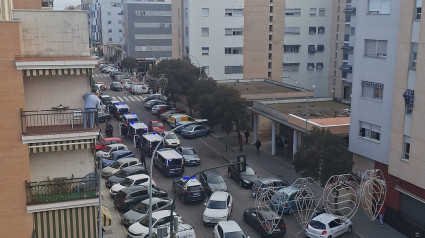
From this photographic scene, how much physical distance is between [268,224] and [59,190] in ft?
39.1

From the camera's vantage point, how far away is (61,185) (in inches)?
666

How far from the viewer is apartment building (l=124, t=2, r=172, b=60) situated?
102 meters

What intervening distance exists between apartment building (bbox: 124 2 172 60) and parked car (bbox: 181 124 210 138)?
57.1 meters

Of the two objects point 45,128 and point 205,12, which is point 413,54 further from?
point 205,12

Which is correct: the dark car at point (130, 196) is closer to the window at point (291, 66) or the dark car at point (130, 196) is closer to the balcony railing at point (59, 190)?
the balcony railing at point (59, 190)

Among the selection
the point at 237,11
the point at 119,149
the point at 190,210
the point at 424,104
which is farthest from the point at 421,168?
the point at 237,11

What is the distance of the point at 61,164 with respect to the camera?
18.0 meters

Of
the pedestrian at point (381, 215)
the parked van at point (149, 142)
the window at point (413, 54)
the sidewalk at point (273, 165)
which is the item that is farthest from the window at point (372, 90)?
the parked van at point (149, 142)

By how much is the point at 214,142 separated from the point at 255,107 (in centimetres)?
536

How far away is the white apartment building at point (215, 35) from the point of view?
6391 cm

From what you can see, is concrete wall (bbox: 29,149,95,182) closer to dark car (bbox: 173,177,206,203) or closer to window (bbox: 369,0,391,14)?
dark car (bbox: 173,177,206,203)

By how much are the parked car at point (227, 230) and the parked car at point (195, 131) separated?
2157cm

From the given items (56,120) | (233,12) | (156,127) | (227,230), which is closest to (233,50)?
(233,12)

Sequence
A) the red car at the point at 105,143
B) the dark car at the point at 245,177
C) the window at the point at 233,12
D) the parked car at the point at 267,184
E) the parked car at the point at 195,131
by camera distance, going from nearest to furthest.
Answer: the parked car at the point at 267,184, the dark car at the point at 245,177, the red car at the point at 105,143, the parked car at the point at 195,131, the window at the point at 233,12
